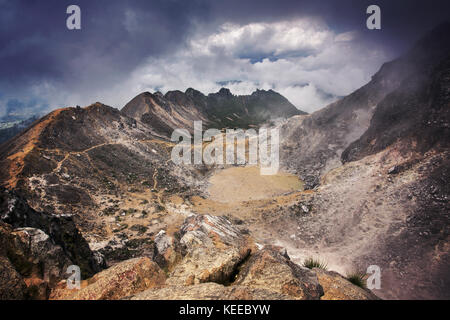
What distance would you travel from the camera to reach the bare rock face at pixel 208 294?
4559 mm

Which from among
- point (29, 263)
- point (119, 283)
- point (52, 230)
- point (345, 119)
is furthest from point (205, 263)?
point (345, 119)

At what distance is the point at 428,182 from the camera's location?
18.0 meters

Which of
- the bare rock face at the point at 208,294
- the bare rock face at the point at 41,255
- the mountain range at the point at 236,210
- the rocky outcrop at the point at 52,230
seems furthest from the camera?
the rocky outcrop at the point at 52,230

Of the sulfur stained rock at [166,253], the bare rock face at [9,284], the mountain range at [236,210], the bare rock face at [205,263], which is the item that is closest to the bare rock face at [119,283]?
the mountain range at [236,210]

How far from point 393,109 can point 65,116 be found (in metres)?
57.3

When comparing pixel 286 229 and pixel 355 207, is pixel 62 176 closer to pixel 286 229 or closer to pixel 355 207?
pixel 286 229

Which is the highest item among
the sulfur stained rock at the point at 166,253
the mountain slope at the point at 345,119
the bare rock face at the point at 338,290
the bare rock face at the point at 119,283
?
the mountain slope at the point at 345,119

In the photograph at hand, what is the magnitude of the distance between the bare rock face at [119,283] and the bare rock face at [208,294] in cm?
105

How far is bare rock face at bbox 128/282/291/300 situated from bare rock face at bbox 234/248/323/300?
78 centimetres

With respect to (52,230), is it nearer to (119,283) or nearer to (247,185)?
(119,283)

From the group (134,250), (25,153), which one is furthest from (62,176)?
(134,250)

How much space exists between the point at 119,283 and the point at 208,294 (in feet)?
10.1

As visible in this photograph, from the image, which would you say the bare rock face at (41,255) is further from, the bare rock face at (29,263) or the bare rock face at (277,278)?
the bare rock face at (277,278)
